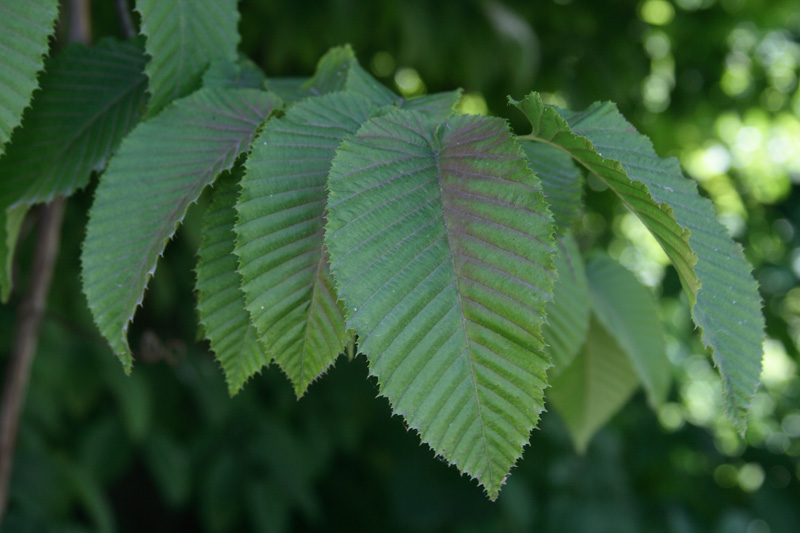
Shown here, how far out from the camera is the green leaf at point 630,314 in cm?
96

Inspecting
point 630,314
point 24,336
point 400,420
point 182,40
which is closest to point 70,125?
point 182,40

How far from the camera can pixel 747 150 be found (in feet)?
12.5

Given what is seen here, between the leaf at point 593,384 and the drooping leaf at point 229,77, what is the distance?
0.60 m

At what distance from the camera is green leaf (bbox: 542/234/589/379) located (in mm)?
757

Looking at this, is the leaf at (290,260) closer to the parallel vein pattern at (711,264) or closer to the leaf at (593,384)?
the parallel vein pattern at (711,264)

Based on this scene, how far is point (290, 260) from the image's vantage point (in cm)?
54

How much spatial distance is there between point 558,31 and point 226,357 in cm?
192

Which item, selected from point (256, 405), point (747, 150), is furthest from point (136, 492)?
point (747, 150)

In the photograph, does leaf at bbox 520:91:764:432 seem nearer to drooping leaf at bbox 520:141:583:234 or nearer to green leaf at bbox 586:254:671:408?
drooping leaf at bbox 520:141:583:234

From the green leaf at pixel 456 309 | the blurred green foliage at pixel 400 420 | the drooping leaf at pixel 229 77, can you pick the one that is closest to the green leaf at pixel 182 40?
the drooping leaf at pixel 229 77

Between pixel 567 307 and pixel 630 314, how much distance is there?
22cm

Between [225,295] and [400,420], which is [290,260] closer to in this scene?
[225,295]

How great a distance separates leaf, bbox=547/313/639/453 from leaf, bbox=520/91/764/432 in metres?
0.49

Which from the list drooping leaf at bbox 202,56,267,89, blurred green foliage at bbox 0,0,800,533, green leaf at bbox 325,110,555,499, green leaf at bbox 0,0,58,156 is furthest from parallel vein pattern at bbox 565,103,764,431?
blurred green foliage at bbox 0,0,800,533
